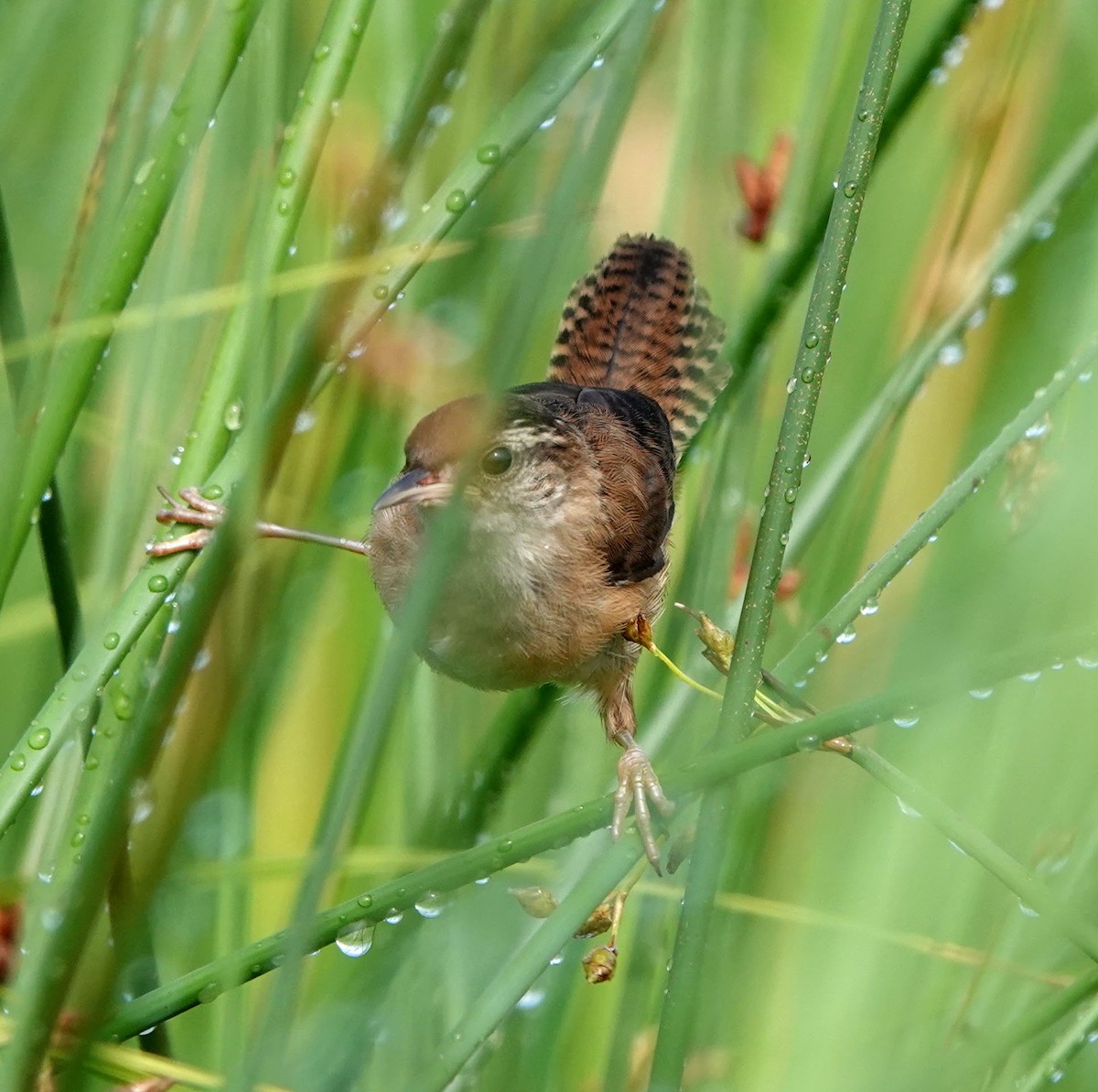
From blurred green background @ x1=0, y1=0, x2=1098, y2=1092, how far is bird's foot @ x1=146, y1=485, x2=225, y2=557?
5cm

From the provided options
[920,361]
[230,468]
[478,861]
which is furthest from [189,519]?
[920,361]

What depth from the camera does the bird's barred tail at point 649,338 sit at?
132 inches

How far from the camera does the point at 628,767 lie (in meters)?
2.38

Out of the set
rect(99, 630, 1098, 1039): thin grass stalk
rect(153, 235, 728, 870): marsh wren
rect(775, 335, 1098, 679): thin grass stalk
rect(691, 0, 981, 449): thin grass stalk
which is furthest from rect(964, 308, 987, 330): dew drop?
rect(99, 630, 1098, 1039): thin grass stalk

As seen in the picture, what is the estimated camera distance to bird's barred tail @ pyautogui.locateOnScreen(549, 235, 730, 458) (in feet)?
11.0

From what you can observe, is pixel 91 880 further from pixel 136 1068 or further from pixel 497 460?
pixel 497 460

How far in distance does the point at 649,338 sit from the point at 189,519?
1.82m

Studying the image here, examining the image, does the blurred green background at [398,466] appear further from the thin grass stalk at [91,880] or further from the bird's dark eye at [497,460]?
the bird's dark eye at [497,460]

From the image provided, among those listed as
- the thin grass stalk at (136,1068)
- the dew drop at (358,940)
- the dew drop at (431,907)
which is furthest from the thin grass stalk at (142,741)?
the dew drop at (431,907)

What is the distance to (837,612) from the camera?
1.57 m

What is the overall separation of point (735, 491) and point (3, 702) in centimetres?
144

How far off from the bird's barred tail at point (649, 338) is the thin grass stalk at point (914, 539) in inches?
66.6

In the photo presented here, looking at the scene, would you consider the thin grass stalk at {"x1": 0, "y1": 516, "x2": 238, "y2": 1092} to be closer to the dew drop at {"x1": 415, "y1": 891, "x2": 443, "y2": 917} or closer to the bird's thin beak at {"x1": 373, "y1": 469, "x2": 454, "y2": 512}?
the dew drop at {"x1": 415, "y1": 891, "x2": 443, "y2": 917}

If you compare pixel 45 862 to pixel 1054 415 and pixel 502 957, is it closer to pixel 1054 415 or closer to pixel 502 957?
pixel 502 957
